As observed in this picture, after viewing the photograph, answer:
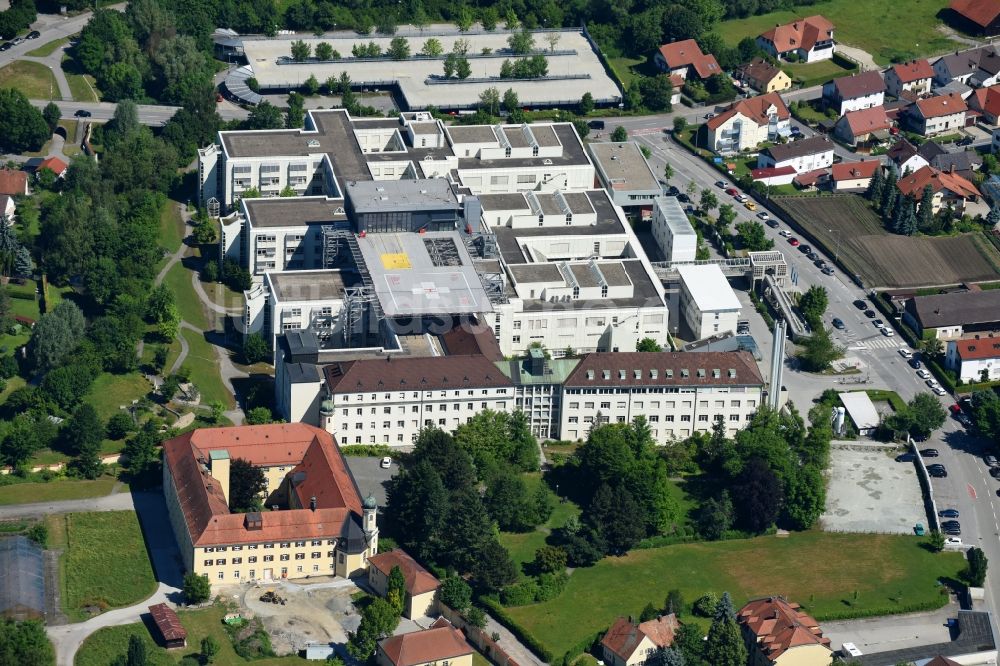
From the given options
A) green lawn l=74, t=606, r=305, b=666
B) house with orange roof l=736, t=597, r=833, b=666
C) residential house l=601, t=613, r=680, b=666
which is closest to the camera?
green lawn l=74, t=606, r=305, b=666

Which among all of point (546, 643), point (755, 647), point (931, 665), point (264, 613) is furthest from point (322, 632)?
point (931, 665)

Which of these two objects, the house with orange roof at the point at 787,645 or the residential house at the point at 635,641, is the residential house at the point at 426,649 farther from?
the house with orange roof at the point at 787,645

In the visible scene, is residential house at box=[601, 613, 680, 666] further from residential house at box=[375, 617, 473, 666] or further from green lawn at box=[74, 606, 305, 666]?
green lawn at box=[74, 606, 305, 666]

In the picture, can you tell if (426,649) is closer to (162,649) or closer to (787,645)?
(162,649)

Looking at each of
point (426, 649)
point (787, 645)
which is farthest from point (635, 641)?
point (426, 649)

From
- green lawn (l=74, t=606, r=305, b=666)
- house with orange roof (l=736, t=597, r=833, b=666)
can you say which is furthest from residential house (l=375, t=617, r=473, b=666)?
house with orange roof (l=736, t=597, r=833, b=666)

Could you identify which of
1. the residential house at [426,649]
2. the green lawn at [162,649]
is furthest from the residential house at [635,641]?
the green lawn at [162,649]

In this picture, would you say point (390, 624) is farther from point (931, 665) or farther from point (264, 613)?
point (931, 665)
